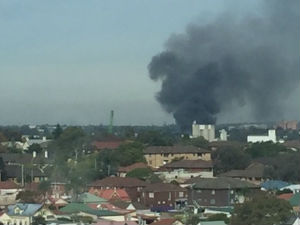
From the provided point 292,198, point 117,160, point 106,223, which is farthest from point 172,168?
point 106,223

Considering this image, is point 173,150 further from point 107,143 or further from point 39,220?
point 39,220

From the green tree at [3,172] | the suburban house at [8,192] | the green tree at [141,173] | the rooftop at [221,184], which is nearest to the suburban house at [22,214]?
the suburban house at [8,192]

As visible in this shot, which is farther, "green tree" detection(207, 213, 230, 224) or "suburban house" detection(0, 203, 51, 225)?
"suburban house" detection(0, 203, 51, 225)

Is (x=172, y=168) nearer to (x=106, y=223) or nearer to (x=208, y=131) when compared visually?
(x=106, y=223)

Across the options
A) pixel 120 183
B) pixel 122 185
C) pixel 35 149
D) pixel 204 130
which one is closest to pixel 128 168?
pixel 120 183

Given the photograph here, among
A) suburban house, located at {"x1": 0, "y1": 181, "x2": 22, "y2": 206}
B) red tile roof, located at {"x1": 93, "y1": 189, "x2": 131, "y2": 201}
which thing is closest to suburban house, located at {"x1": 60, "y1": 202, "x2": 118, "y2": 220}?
suburban house, located at {"x1": 0, "y1": 181, "x2": 22, "y2": 206}

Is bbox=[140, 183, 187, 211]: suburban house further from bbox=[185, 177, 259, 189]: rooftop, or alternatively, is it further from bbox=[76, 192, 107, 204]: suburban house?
bbox=[76, 192, 107, 204]: suburban house

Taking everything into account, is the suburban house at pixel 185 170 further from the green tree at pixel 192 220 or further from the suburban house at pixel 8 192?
the green tree at pixel 192 220
